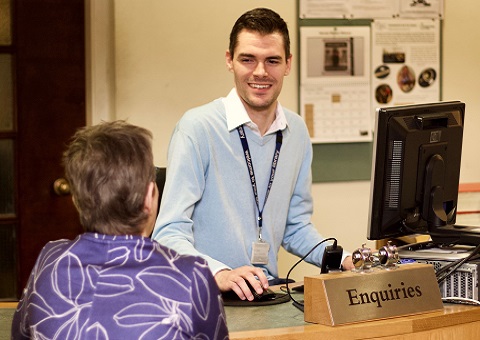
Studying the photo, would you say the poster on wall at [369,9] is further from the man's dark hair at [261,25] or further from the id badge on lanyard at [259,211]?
the id badge on lanyard at [259,211]

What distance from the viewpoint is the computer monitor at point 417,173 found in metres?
2.39

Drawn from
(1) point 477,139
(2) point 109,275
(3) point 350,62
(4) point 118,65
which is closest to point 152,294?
(2) point 109,275

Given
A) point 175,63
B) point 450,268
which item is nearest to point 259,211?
point 450,268

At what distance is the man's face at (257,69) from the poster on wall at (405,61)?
4.79ft

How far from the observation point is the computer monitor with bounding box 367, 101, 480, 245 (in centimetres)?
239

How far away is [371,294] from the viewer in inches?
83.8

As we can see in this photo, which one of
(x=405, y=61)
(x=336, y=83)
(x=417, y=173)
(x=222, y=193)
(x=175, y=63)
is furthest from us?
(x=405, y=61)

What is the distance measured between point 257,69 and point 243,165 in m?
0.32

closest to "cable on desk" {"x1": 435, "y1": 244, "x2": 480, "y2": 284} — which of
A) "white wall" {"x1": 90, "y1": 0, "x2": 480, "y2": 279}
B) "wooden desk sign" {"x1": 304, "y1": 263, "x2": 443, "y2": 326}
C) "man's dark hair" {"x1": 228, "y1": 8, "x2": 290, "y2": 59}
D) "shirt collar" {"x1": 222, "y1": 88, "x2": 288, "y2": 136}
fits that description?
"wooden desk sign" {"x1": 304, "y1": 263, "x2": 443, "y2": 326}

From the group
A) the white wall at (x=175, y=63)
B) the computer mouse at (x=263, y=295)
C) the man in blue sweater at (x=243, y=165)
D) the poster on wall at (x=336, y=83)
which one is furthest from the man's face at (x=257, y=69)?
the poster on wall at (x=336, y=83)

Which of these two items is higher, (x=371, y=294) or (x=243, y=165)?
(x=243, y=165)

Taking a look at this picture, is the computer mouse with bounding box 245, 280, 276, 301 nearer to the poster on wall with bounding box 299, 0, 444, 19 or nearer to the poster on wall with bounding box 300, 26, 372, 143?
the poster on wall with bounding box 300, 26, 372, 143

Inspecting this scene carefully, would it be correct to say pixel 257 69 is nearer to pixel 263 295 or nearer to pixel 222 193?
pixel 222 193

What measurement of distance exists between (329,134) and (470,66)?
0.86 m
